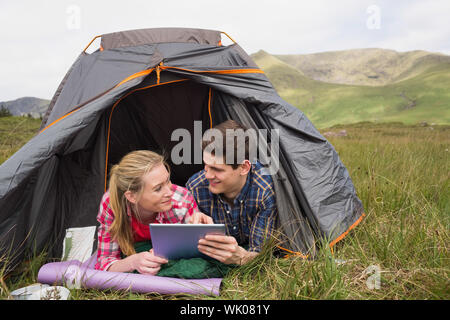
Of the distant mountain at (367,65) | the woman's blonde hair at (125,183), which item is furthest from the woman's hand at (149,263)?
the distant mountain at (367,65)

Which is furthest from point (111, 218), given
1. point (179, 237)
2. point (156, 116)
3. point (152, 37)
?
point (152, 37)

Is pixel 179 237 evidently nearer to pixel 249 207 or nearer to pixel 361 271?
pixel 249 207

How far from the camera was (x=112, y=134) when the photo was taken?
3.31 m

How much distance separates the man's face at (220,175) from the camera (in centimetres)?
212

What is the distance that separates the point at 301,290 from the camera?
5.45 feet

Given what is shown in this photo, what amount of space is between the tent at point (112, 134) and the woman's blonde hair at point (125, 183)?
474mm

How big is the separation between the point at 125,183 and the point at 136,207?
0.68 feet

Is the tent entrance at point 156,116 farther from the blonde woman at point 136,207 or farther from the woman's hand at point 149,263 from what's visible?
the woman's hand at point 149,263

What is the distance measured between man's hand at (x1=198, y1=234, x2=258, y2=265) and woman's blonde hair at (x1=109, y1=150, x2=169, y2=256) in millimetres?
536

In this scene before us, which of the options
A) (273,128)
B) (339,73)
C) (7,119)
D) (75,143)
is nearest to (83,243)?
(75,143)

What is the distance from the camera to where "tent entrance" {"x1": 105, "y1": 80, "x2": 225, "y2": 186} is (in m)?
3.30
